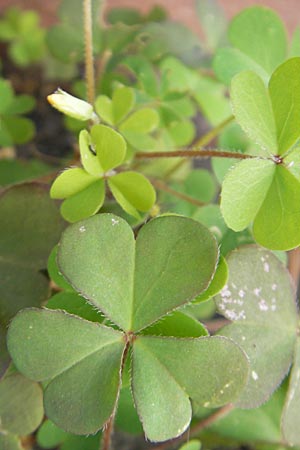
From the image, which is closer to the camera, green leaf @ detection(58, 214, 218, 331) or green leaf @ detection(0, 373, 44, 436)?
green leaf @ detection(58, 214, 218, 331)

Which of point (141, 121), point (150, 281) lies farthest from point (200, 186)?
point (150, 281)

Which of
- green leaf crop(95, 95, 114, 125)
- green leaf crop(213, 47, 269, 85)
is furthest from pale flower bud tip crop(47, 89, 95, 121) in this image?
green leaf crop(213, 47, 269, 85)

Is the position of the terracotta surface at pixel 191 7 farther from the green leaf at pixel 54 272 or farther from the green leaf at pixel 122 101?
the green leaf at pixel 54 272

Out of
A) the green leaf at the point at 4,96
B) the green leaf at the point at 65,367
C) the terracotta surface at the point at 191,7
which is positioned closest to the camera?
the green leaf at the point at 65,367

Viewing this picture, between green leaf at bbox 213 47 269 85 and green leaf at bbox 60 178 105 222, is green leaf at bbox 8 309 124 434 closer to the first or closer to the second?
green leaf at bbox 60 178 105 222

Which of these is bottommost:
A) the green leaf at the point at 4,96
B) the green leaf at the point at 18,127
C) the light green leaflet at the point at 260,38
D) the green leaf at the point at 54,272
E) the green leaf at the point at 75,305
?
the green leaf at the point at 18,127

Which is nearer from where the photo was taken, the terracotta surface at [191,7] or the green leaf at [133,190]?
the green leaf at [133,190]

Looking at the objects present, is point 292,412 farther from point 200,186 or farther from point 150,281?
point 200,186

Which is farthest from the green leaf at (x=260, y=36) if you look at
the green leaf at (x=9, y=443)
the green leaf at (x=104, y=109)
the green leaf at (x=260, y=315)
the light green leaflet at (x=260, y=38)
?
the green leaf at (x=9, y=443)
